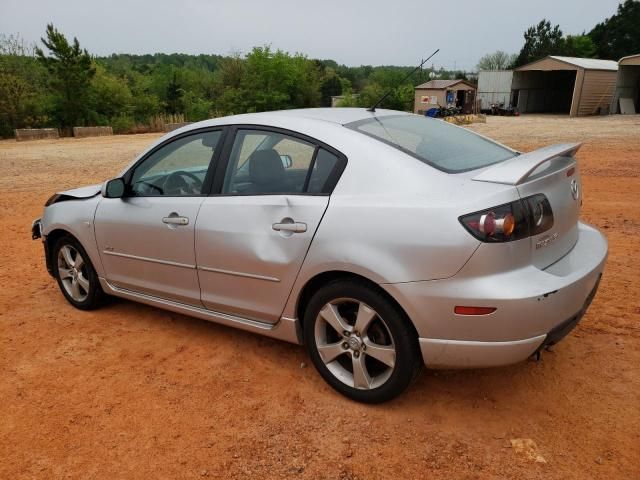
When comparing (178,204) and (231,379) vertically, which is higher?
(178,204)

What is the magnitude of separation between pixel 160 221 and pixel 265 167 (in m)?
0.88

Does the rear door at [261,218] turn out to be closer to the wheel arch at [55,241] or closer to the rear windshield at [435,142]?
the rear windshield at [435,142]

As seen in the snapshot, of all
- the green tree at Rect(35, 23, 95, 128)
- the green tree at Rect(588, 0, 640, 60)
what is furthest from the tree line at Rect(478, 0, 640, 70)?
the green tree at Rect(35, 23, 95, 128)

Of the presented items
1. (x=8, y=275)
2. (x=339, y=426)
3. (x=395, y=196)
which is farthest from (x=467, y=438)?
(x=8, y=275)

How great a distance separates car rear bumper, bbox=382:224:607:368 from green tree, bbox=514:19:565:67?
8239 cm

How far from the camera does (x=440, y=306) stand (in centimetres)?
246

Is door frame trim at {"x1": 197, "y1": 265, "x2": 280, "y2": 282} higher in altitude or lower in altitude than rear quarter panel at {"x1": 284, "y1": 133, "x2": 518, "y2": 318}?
lower

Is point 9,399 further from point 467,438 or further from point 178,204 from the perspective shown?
point 467,438

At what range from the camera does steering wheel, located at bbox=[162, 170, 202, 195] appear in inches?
138

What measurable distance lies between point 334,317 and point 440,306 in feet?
2.13

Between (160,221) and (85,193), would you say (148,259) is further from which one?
(85,193)

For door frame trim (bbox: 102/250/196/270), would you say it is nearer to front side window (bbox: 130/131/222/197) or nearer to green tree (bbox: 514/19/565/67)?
front side window (bbox: 130/131/222/197)

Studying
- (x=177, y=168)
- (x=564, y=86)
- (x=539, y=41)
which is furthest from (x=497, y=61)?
(x=177, y=168)

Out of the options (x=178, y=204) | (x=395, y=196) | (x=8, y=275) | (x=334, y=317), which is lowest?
(x=8, y=275)
